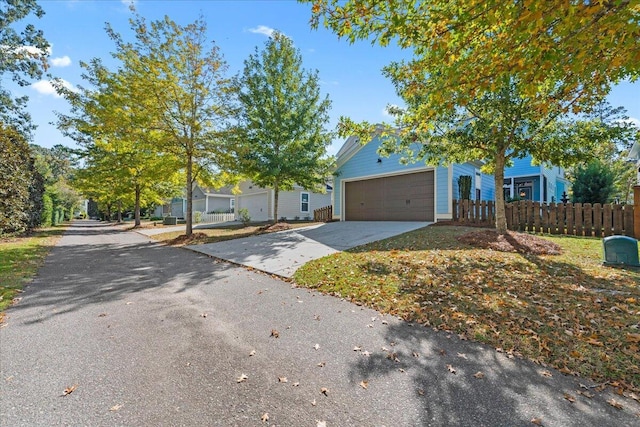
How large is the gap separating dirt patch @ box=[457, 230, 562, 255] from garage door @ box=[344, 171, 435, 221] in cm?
495

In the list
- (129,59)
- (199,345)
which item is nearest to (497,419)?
(199,345)

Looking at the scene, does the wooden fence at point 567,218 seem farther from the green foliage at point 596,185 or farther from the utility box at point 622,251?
the green foliage at point 596,185

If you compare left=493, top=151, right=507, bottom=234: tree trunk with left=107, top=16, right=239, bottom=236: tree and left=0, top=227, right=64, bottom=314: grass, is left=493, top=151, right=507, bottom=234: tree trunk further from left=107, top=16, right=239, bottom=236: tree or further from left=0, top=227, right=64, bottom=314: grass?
left=0, top=227, right=64, bottom=314: grass

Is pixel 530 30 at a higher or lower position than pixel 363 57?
lower

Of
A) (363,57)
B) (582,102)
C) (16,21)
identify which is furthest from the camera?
(16,21)

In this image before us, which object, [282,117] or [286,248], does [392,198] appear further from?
[286,248]

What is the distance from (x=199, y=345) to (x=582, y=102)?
312 inches

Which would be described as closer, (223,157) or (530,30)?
(530,30)

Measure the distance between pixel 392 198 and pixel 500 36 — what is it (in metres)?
10.9

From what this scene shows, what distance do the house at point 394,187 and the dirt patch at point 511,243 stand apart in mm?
4205

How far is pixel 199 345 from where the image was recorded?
10.9 feet

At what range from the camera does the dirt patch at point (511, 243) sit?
717 centimetres

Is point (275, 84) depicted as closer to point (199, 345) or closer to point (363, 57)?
point (363, 57)

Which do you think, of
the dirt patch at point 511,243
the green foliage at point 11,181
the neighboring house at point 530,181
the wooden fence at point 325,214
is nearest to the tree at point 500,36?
the dirt patch at point 511,243
